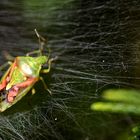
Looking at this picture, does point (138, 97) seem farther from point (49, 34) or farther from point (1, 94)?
point (49, 34)

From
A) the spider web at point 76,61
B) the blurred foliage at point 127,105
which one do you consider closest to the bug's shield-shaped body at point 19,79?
the spider web at point 76,61

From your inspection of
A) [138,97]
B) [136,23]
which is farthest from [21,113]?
[138,97]

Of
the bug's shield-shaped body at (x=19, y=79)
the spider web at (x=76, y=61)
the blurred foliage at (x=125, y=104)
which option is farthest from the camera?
the spider web at (x=76, y=61)

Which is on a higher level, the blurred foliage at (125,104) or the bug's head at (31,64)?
the blurred foliage at (125,104)

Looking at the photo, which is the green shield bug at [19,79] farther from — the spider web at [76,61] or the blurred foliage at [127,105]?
the blurred foliage at [127,105]

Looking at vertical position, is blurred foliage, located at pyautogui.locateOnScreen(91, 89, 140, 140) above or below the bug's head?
above

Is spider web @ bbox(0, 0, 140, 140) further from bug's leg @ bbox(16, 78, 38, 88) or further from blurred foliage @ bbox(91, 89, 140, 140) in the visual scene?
blurred foliage @ bbox(91, 89, 140, 140)

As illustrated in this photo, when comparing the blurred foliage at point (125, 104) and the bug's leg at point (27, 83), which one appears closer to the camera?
the blurred foliage at point (125, 104)

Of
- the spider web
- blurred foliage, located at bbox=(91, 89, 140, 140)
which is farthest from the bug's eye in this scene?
blurred foliage, located at bbox=(91, 89, 140, 140)
